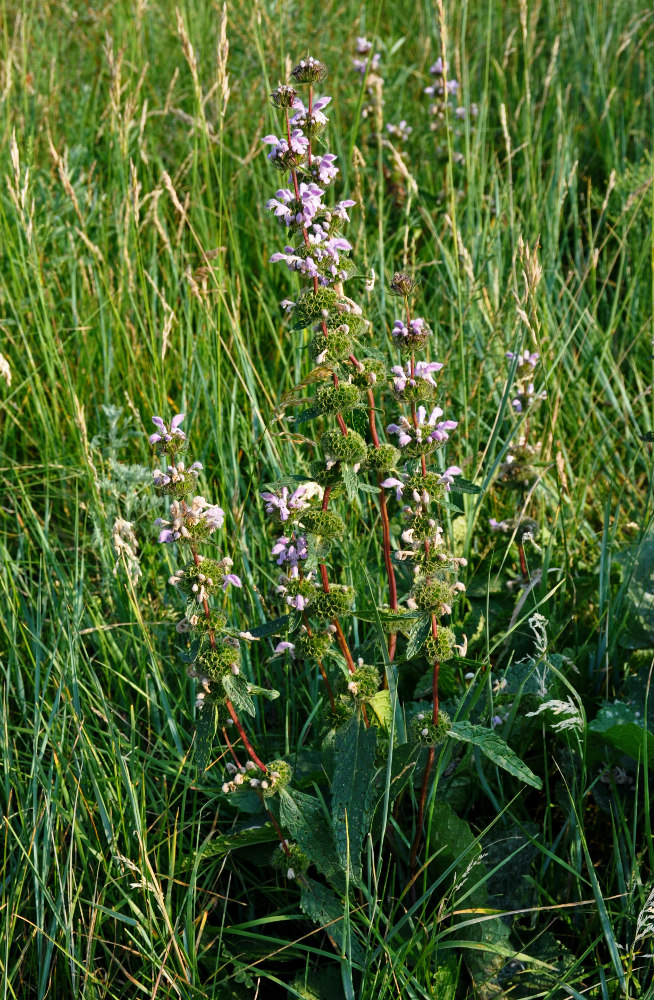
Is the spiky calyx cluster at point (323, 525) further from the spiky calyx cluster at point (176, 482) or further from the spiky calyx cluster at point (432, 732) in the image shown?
the spiky calyx cluster at point (432, 732)

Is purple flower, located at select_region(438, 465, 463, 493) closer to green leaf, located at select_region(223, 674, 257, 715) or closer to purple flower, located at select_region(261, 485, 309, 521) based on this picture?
purple flower, located at select_region(261, 485, 309, 521)

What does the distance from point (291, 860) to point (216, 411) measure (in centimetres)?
117

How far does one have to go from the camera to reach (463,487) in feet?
4.96

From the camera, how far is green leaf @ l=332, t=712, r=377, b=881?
4.50 ft

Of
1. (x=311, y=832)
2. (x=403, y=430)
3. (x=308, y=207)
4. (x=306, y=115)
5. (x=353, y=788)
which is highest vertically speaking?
(x=306, y=115)

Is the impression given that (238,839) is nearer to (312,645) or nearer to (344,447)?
(312,645)

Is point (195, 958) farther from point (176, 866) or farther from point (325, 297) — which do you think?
point (325, 297)

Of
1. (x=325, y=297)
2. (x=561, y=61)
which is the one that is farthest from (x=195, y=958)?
(x=561, y=61)

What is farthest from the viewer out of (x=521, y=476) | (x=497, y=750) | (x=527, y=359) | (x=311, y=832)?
(x=527, y=359)

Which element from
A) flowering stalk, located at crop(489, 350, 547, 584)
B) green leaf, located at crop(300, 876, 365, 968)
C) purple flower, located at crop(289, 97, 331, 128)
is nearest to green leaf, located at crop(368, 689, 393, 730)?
green leaf, located at crop(300, 876, 365, 968)

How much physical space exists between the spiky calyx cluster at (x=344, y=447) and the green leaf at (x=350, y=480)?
0.01 m

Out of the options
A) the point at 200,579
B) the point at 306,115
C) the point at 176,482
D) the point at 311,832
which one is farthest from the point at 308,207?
the point at 311,832

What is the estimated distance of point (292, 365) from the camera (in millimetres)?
2658

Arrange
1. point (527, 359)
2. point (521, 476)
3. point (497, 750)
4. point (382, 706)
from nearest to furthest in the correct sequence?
point (497, 750) → point (382, 706) → point (521, 476) → point (527, 359)
